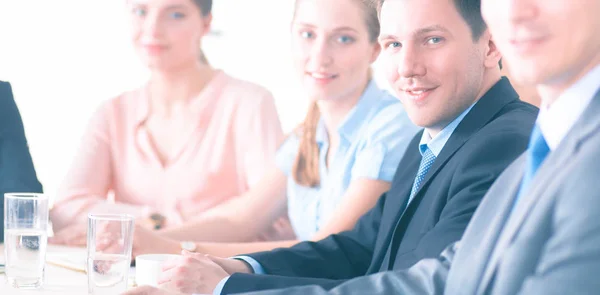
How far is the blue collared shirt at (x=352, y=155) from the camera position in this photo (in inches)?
97.7

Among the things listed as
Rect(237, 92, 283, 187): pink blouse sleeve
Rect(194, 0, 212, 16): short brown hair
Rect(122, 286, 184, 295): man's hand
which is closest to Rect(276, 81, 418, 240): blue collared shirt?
Rect(237, 92, 283, 187): pink blouse sleeve

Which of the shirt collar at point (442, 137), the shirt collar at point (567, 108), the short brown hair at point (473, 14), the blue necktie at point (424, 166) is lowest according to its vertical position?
the blue necktie at point (424, 166)

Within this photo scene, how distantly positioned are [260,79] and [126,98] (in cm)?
72

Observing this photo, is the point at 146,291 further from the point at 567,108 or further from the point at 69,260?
the point at 69,260

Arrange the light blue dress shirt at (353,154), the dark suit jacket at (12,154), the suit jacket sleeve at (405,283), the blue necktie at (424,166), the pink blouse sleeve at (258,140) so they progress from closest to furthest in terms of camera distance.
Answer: the suit jacket sleeve at (405,283), the blue necktie at (424,166), the light blue dress shirt at (353,154), the dark suit jacket at (12,154), the pink blouse sleeve at (258,140)

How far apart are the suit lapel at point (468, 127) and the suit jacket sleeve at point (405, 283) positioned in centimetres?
41

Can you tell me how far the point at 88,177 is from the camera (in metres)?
3.35

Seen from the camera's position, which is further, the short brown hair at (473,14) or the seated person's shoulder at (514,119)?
the short brown hair at (473,14)

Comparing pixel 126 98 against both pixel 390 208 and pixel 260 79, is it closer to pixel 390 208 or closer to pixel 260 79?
pixel 260 79

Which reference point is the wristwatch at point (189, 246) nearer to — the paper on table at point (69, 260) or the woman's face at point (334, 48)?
the paper on table at point (69, 260)

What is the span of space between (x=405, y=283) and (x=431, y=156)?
0.69 m

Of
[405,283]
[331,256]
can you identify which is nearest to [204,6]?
[331,256]

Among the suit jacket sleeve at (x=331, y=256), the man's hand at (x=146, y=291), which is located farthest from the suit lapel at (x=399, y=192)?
the man's hand at (x=146, y=291)

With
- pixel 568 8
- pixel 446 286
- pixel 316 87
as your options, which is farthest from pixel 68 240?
pixel 568 8
